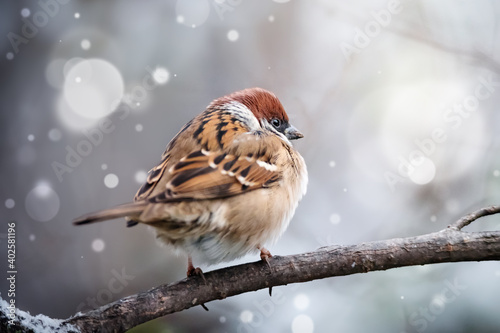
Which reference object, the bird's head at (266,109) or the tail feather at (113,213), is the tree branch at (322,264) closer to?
the tail feather at (113,213)

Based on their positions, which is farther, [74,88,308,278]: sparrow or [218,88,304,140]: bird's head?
[218,88,304,140]: bird's head

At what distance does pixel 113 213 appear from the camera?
75.2 inches

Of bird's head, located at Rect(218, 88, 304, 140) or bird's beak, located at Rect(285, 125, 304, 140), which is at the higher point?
bird's head, located at Rect(218, 88, 304, 140)

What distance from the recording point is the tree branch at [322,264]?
90.0 inches

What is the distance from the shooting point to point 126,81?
13.1 ft

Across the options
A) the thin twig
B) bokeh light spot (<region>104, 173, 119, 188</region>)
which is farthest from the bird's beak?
bokeh light spot (<region>104, 173, 119, 188</region>)

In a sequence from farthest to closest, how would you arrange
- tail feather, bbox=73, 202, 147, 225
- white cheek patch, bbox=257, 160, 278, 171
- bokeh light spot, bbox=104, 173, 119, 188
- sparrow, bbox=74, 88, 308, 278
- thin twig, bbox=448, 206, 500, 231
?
bokeh light spot, bbox=104, 173, 119, 188, white cheek patch, bbox=257, 160, 278, 171, thin twig, bbox=448, 206, 500, 231, sparrow, bbox=74, 88, 308, 278, tail feather, bbox=73, 202, 147, 225

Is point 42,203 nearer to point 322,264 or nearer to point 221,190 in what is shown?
point 221,190

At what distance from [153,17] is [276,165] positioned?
2.13m

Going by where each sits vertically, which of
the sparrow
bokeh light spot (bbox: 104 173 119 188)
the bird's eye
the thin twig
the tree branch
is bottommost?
the tree branch

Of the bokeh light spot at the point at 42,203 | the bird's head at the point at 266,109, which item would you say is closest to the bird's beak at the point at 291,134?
the bird's head at the point at 266,109

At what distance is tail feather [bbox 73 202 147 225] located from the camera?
1.79 m

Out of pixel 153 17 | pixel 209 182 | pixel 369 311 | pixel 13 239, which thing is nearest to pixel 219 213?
pixel 209 182

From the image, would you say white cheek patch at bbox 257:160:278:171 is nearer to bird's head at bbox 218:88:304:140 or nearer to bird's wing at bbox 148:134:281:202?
bird's wing at bbox 148:134:281:202
